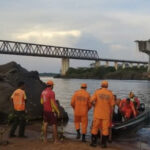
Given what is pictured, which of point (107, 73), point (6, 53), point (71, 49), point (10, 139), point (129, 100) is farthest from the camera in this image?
point (71, 49)

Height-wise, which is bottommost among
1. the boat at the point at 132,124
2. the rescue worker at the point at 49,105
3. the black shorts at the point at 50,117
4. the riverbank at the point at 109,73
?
the boat at the point at 132,124

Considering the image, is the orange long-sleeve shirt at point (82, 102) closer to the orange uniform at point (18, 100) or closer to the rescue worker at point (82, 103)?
the rescue worker at point (82, 103)

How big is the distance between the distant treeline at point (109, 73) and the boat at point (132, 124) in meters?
132

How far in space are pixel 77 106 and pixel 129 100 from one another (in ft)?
15.5

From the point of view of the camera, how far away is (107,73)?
16312 centimetres

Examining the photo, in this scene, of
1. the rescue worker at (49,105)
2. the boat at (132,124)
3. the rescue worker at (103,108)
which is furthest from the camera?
the boat at (132,124)

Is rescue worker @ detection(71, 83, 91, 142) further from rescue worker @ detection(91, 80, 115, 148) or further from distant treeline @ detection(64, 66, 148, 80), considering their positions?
distant treeline @ detection(64, 66, 148, 80)

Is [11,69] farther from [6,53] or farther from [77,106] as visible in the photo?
[6,53]

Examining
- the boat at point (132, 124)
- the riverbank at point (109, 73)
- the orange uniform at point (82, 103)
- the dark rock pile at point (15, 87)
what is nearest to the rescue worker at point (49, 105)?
the orange uniform at point (82, 103)

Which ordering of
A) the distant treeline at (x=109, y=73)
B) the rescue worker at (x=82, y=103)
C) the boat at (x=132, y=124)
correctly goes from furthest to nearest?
the distant treeline at (x=109, y=73) < the boat at (x=132, y=124) < the rescue worker at (x=82, y=103)

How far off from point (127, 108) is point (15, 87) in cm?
547

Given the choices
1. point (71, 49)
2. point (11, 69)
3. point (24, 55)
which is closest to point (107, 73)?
point (71, 49)

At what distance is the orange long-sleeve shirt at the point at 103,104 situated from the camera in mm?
10008

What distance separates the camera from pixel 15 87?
17.1 metres
